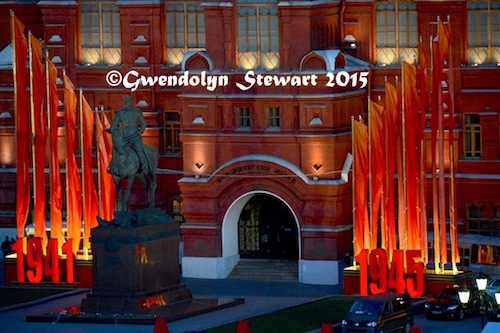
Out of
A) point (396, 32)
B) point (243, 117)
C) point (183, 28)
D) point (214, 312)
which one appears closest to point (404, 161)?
point (243, 117)

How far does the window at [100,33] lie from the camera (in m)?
92.2

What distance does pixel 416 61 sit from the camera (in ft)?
290

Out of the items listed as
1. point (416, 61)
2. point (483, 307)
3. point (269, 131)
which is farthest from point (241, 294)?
point (483, 307)

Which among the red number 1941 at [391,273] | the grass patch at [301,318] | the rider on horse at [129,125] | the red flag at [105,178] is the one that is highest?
the rider on horse at [129,125]

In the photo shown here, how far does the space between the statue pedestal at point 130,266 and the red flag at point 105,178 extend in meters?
9.68

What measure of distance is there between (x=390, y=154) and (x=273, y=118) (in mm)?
7653

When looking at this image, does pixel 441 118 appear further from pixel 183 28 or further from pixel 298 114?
pixel 183 28

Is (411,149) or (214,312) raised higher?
(411,149)

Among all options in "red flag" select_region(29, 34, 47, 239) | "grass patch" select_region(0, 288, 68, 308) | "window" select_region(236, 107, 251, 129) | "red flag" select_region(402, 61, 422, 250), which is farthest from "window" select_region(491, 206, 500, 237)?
"red flag" select_region(29, 34, 47, 239)

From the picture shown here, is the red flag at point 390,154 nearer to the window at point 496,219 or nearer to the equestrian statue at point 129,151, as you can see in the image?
the window at point 496,219

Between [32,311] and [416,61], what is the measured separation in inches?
839

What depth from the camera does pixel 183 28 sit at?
9175cm

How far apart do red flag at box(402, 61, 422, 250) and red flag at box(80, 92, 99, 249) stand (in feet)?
45.4

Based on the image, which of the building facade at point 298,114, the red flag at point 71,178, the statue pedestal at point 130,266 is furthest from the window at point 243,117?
the statue pedestal at point 130,266
